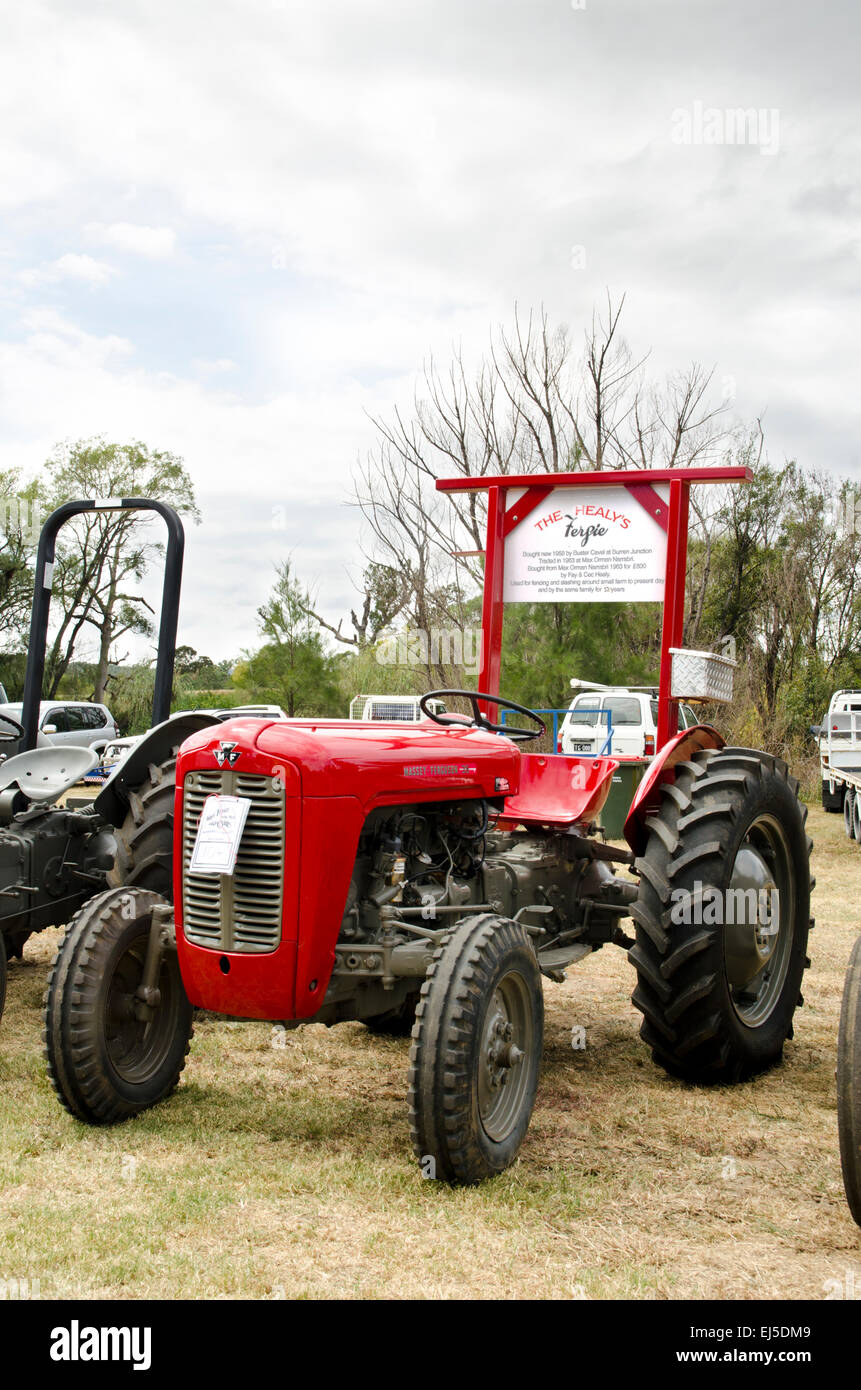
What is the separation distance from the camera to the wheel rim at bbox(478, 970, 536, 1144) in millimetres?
3352

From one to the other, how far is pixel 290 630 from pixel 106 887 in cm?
1746

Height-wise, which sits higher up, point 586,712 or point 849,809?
point 586,712

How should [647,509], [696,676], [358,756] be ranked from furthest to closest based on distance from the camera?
[647,509] < [696,676] < [358,756]

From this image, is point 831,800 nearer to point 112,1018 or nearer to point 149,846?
point 149,846

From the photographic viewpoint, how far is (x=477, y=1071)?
322 cm

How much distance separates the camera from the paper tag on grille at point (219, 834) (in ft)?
10.9

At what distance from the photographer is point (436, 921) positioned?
3.84 m

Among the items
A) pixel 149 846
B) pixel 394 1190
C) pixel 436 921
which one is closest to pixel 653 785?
pixel 436 921

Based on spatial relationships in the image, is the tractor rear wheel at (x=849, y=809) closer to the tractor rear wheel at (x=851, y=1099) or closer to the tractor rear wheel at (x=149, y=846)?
the tractor rear wheel at (x=149, y=846)

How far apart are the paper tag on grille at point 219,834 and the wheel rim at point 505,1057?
860 millimetres

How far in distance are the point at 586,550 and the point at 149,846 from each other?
2.42 meters

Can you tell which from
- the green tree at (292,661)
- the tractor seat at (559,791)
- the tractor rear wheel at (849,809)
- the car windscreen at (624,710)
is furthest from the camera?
the green tree at (292,661)

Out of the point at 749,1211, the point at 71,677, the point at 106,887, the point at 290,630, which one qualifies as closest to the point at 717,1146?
the point at 749,1211

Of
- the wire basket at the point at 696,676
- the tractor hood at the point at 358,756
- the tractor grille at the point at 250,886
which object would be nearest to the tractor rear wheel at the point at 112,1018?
the tractor grille at the point at 250,886
